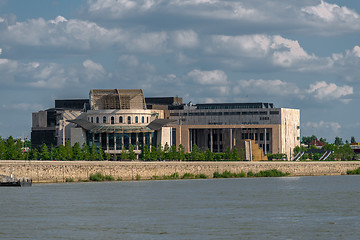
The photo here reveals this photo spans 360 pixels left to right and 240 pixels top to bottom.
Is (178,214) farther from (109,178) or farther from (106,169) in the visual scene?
(106,169)

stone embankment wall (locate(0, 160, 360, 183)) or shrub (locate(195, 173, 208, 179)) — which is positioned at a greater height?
stone embankment wall (locate(0, 160, 360, 183))

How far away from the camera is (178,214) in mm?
85938

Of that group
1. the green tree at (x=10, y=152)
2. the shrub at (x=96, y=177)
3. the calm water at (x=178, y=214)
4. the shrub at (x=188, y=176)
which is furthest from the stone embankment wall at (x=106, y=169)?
the calm water at (x=178, y=214)

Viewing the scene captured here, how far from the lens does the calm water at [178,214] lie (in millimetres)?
70312

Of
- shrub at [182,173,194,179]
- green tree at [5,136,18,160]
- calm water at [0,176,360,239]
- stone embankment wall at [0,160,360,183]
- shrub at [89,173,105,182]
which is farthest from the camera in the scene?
shrub at [182,173,194,179]

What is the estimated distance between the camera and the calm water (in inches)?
2768

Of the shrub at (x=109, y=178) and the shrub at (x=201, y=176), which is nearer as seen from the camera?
the shrub at (x=109, y=178)

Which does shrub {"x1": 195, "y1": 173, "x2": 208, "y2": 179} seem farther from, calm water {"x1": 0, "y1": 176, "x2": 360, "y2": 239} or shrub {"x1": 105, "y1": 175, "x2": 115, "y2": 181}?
calm water {"x1": 0, "y1": 176, "x2": 360, "y2": 239}

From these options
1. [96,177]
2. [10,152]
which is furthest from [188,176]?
[10,152]

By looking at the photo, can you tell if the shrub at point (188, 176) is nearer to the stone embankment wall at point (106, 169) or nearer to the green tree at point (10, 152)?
the stone embankment wall at point (106, 169)

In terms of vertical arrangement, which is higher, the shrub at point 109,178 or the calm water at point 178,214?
the shrub at point 109,178

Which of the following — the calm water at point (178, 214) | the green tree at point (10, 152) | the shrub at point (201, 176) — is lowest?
the calm water at point (178, 214)

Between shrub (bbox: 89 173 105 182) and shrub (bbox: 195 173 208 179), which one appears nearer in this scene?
shrub (bbox: 89 173 105 182)

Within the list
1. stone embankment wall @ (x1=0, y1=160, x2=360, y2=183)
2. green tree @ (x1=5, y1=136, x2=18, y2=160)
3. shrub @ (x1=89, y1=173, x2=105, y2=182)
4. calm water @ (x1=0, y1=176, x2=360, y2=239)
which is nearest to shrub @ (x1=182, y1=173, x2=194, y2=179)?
stone embankment wall @ (x1=0, y1=160, x2=360, y2=183)
